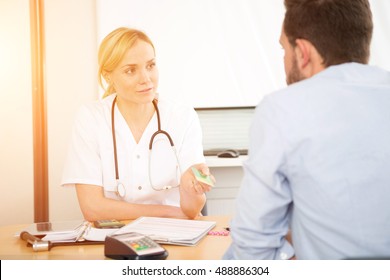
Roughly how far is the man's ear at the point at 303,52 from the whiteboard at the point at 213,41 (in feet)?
6.26

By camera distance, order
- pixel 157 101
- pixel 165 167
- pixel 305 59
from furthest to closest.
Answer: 1. pixel 157 101
2. pixel 165 167
3. pixel 305 59

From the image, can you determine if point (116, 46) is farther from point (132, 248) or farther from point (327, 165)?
point (327, 165)

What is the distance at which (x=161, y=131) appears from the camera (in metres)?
1.97

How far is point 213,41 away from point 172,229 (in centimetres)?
174

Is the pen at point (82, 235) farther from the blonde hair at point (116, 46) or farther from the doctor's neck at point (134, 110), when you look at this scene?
the blonde hair at point (116, 46)

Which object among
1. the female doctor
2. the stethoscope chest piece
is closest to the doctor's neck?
the female doctor

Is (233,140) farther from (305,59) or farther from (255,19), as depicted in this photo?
(305,59)

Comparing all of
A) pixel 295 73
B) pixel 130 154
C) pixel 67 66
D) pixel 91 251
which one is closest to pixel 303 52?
pixel 295 73

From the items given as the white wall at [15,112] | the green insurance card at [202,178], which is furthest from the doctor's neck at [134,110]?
the white wall at [15,112]

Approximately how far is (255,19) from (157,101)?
3.73ft

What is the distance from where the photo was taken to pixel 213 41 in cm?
293

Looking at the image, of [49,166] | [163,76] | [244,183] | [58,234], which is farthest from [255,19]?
[244,183]

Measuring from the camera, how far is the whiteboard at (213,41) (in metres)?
2.92

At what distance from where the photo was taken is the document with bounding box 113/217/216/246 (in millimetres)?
1309
